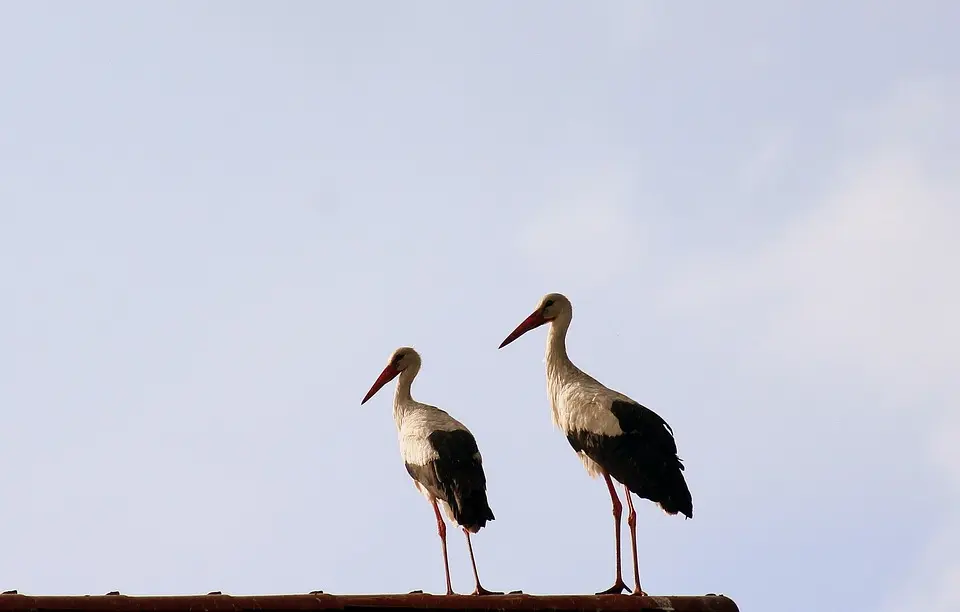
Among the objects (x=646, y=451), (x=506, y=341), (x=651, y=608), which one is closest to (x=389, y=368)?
(x=506, y=341)

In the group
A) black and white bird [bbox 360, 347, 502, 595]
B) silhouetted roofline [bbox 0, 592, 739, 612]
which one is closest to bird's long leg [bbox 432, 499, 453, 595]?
black and white bird [bbox 360, 347, 502, 595]

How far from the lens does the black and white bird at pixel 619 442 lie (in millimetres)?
9195

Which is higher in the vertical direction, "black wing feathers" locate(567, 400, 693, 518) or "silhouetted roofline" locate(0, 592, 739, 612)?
"black wing feathers" locate(567, 400, 693, 518)

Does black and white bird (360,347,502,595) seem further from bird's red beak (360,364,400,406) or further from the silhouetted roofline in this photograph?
the silhouetted roofline

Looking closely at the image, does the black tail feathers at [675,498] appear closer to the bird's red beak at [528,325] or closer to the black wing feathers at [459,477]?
the black wing feathers at [459,477]

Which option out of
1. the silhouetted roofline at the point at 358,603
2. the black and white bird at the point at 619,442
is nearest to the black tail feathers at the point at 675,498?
the black and white bird at the point at 619,442

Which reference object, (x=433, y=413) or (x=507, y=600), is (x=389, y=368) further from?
(x=507, y=600)

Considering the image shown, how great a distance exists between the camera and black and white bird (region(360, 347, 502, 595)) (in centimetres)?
940

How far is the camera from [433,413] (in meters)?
10.7

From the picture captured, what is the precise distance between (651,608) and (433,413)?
4039 mm

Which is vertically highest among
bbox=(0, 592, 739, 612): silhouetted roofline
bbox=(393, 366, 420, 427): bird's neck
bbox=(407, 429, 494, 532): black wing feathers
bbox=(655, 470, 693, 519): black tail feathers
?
bbox=(393, 366, 420, 427): bird's neck

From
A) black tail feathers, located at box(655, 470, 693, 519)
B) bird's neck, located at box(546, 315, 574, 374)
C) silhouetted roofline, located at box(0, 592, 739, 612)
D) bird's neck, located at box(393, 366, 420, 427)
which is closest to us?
silhouetted roofline, located at box(0, 592, 739, 612)

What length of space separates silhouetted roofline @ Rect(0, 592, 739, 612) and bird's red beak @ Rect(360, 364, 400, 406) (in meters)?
5.05

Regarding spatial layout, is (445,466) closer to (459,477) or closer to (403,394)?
(459,477)
